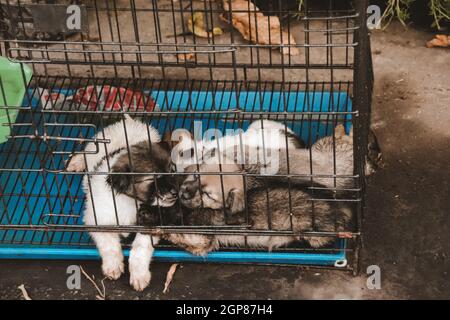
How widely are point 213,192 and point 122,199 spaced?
465mm

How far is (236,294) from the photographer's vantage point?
3.73 metres

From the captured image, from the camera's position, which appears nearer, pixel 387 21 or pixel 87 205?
pixel 87 205

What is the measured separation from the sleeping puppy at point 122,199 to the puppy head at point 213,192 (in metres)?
0.18

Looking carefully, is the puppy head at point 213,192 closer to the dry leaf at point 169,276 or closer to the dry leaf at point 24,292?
the dry leaf at point 169,276

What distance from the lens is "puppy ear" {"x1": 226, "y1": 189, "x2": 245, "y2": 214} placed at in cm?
370

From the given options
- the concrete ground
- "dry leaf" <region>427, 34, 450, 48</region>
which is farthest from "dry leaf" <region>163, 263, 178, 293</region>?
"dry leaf" <region>427, 34, 450, 48</region>

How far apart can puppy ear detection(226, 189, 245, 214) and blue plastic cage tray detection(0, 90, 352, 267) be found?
24cm

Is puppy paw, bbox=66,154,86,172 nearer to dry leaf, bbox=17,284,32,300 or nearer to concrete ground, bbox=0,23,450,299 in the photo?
concrete ground, bbox=0,23,450,299

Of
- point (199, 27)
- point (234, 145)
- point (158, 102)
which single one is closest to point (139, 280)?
point (234, 145)

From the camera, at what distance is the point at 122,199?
3889 millimetres

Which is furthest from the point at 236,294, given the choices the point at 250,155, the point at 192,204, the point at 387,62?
the point at 387,62

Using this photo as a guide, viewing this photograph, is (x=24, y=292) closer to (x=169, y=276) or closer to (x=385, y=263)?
(x=169, y=276)
